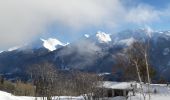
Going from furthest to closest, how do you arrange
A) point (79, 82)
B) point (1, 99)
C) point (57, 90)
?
point (57, 90) → point (79, 82) → point (1, 99)

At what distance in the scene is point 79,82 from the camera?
135 m

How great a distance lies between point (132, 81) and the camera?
14338 cm

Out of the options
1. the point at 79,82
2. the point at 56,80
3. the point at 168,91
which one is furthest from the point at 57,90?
the point at 168,91

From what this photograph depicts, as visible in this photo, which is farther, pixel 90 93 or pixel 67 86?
pixel 67 86

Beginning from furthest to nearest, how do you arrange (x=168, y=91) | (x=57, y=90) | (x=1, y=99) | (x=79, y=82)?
(x=57, y=90) < (x=79, y=82) < (x=168, y=91) < (x=1, y=99)

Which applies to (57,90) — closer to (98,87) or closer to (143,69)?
Result: (98,87)

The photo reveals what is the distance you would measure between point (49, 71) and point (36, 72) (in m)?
14.0

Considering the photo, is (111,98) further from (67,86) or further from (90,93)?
(67,86)

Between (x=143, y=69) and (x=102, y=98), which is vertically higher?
(x=143, y=69)

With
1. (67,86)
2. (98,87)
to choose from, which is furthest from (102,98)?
(67,86)

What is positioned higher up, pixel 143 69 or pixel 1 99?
pixel 143 69

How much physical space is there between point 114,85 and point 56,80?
21.6 metres

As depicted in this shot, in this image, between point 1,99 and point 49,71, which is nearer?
point 1,99

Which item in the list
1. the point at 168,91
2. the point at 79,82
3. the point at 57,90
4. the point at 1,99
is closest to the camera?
the point at 1,99
